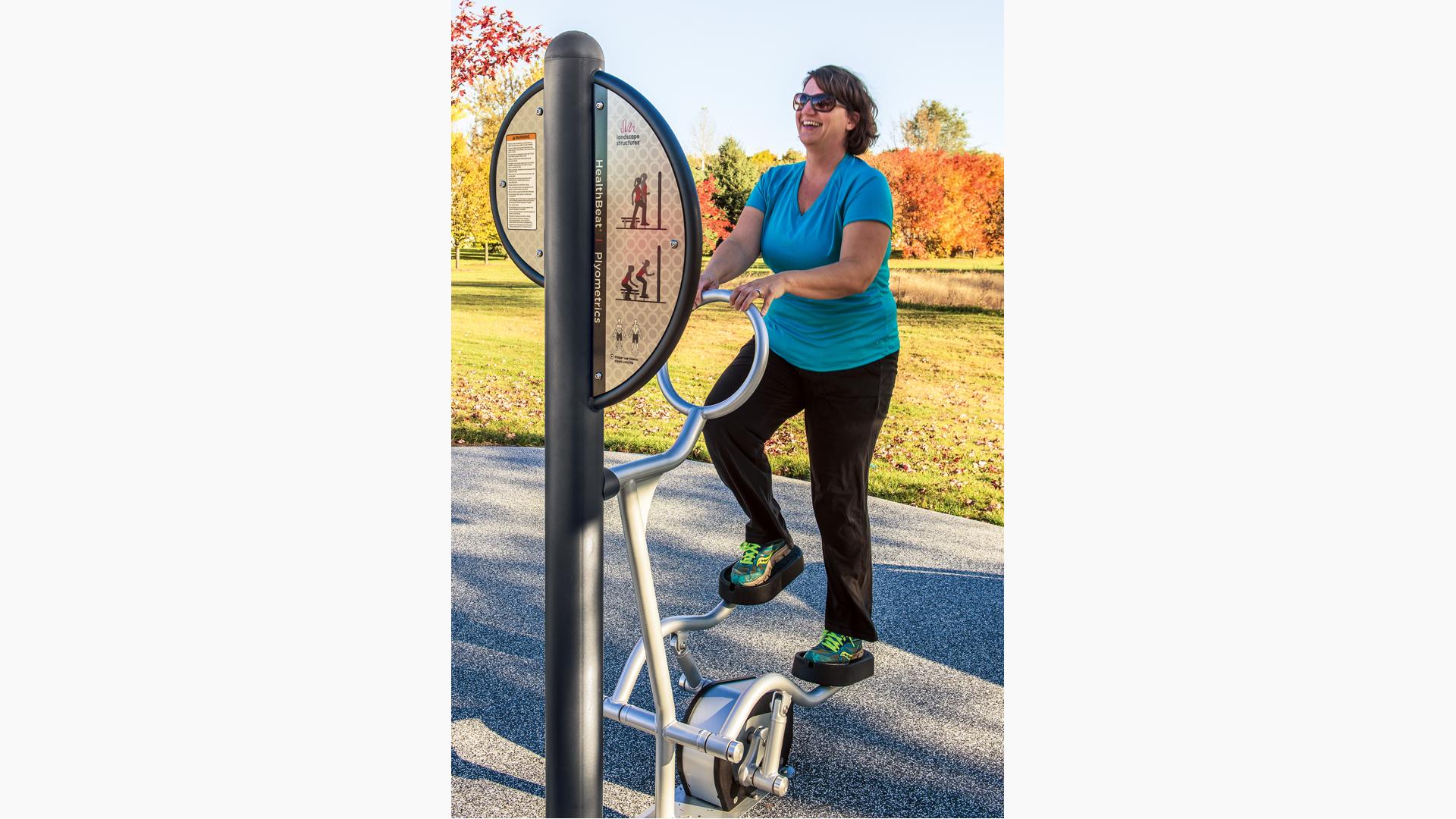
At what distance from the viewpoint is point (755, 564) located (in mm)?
→ 3141

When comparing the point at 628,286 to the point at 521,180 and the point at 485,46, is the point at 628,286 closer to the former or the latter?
the point at 521,180

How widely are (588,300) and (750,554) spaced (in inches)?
51.1

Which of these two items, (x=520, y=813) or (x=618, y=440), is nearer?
(x=520, y=813)

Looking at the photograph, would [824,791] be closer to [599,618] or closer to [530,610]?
[599,618]

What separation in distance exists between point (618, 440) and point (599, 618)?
6.41m

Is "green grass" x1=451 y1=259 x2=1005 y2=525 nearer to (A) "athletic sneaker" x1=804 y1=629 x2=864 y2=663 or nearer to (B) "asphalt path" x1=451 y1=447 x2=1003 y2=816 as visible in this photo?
(B) "asphalt path" x1=451 y1=447 x2=1003 y2=816

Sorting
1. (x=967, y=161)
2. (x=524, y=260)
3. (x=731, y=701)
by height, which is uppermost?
(x=967, y=161)

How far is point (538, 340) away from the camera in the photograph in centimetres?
1038

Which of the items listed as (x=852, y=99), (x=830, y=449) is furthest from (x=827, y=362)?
(x=852, y=99)

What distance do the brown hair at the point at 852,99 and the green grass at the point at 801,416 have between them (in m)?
4.89

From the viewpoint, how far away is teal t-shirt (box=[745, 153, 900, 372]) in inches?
113

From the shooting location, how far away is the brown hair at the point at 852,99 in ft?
9.59

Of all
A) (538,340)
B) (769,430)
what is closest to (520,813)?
(769,430)

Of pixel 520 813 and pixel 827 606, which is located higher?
pixel 827 606
